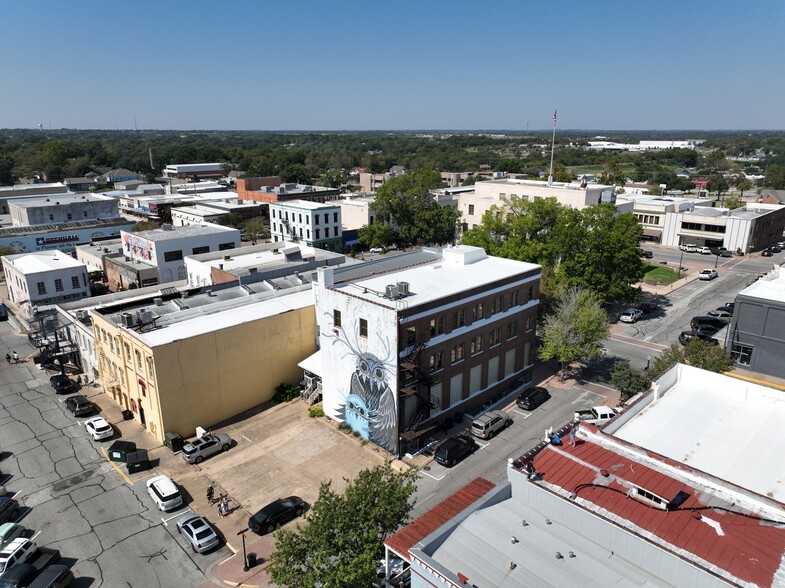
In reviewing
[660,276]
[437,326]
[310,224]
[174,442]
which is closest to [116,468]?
[174,442]

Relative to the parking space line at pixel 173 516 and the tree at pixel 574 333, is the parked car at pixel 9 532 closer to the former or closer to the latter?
the parking space line at pixel 173 516

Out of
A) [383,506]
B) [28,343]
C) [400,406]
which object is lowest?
[28,343]

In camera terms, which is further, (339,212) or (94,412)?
(339,212)

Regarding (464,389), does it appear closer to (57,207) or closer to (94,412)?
(94,412)

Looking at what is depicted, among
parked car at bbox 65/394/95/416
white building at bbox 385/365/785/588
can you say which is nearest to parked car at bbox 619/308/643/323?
white building at bbox 385/365/785/588

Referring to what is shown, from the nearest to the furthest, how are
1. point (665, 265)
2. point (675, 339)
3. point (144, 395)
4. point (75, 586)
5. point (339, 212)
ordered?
point (75, 586)
point (144, 395)
point (675, 339)
point (665, 265)
point (339, 212)

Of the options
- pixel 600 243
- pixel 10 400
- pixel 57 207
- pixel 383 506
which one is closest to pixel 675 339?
pixel 600 243

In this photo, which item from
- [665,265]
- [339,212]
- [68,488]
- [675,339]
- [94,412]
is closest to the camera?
[68,488]
